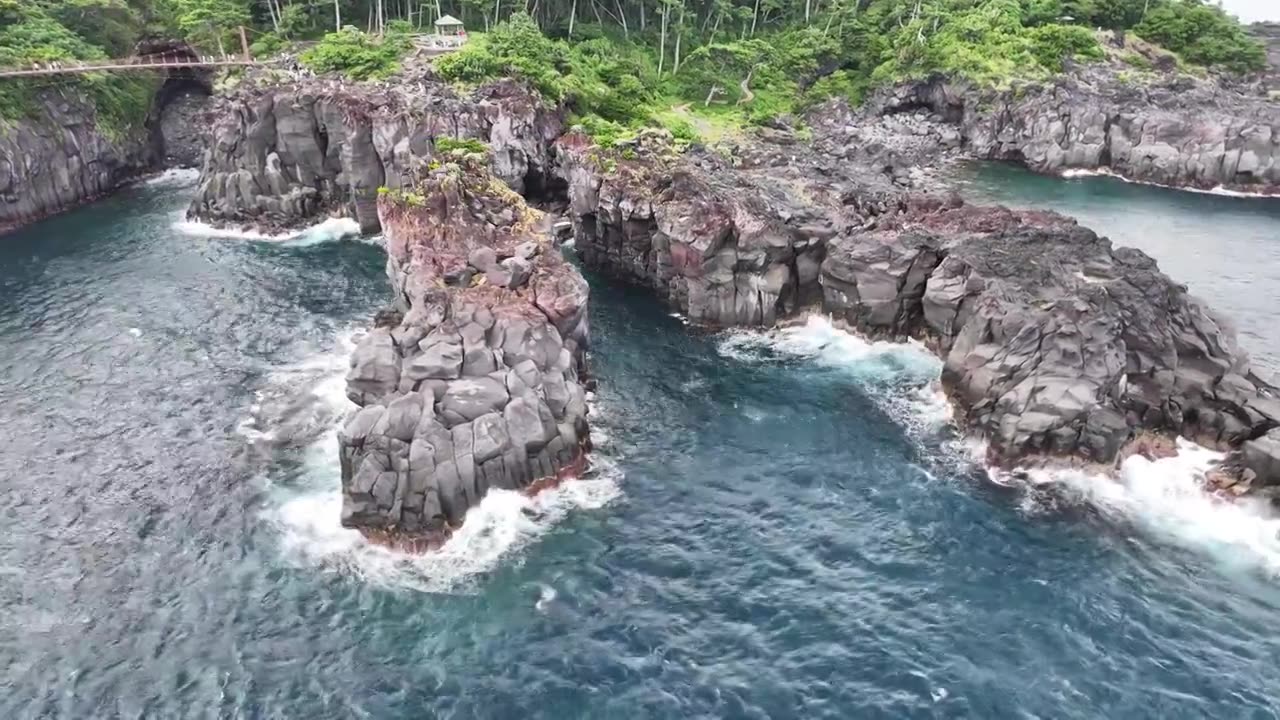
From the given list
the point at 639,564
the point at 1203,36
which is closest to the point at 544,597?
the point at 639,564

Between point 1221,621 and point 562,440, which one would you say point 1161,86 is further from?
point 562,440

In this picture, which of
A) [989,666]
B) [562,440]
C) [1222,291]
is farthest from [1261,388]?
[562,440]

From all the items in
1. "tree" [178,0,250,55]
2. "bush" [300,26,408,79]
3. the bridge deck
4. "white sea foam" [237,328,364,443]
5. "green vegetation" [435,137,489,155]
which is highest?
"tree" [178,0,250,55]

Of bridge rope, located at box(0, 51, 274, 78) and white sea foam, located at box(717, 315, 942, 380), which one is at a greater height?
bridge rope, located at box(0, 51, 274, 78)

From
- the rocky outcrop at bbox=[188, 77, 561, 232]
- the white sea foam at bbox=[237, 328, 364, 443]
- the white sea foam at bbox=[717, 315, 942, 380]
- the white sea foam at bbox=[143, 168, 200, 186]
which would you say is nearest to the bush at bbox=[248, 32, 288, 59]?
the rocky outcrop at bbox=[188, 77, 561, 232]

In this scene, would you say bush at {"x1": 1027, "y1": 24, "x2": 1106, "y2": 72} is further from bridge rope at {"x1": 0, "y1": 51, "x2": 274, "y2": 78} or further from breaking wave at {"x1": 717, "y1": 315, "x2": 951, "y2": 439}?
bridge rope at {"x1": 0, "y1": 51, "x2": 274, "y2": 78}

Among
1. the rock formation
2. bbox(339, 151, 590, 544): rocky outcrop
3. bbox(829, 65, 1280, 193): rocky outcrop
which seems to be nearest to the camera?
bbox(339, 151, 590, 544): rocky outcrop
